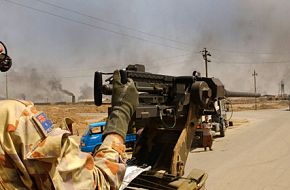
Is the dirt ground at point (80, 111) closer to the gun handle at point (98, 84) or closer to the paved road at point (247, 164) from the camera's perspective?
the gun handle at point (98, 84)

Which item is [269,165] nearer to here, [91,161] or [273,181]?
[273,181]

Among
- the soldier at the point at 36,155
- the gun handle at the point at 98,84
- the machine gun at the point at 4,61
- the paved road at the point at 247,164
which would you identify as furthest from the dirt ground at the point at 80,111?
the paved road at the point at 247,164

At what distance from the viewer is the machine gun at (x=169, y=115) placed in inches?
140

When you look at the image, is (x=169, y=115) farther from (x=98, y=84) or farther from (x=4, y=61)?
(x=4, y=61)

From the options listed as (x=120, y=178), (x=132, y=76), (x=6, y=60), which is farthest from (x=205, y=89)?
(x=6, y=60)

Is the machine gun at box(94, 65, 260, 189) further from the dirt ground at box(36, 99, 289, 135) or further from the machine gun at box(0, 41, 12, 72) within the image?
the machine gun at box(0, 41, 12, 72)

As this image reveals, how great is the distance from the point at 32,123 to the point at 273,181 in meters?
8.05

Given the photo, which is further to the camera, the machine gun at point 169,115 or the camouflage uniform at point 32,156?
the machine gun at point 169,115

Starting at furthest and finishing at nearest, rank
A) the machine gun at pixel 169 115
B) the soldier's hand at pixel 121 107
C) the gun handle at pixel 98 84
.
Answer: the machine gun at pixel 169 115, the gun handle at pixel 98 84, the soldier's hand at pixel 121 107

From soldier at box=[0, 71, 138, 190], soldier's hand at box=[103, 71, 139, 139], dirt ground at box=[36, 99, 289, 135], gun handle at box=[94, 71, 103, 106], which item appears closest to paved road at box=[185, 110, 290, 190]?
dirt ground at box=[36, 99, 289, 135]

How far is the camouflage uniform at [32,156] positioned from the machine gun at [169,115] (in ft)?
6.75

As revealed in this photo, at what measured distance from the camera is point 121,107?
6.25ft

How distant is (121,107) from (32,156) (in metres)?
0.81

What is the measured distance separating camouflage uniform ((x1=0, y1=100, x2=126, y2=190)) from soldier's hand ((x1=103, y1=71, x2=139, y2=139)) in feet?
1.54
